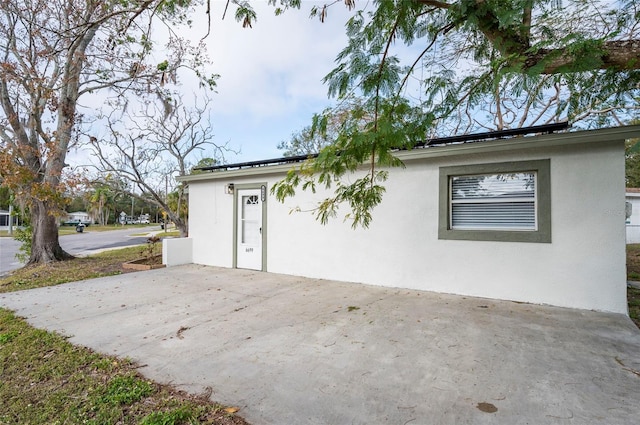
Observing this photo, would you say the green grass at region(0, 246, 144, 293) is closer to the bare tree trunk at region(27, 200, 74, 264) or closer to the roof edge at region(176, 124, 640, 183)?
the bare tree trunk at region(27, 200, 74, 264)

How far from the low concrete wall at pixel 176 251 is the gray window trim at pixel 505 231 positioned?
6.63 metres

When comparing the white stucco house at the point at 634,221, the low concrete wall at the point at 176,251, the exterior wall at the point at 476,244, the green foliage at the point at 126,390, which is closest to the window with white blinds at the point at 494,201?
the exterior wall at the point at 476,244

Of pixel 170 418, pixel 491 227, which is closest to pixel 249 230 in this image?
pixel 491 227

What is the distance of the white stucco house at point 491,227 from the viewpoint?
14.3 ft

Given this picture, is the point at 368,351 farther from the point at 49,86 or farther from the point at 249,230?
the point at 49,86

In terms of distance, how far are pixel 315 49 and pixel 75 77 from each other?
721cm

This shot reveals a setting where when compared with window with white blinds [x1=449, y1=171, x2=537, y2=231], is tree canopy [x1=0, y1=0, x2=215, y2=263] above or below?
above

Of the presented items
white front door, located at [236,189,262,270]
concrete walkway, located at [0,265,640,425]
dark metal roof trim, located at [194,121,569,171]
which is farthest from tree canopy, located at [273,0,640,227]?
white front door, located at [236,189,262,270]

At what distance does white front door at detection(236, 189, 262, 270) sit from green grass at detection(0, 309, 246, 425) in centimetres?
460

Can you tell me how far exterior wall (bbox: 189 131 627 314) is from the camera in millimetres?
4352

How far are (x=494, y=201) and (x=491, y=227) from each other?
1.40ft

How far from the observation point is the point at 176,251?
27.9ft

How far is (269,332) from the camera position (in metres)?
3.66

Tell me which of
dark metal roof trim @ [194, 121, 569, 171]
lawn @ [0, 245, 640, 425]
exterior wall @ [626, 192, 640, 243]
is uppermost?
dark metal roof trim @ [194, 121, 569, 171]
